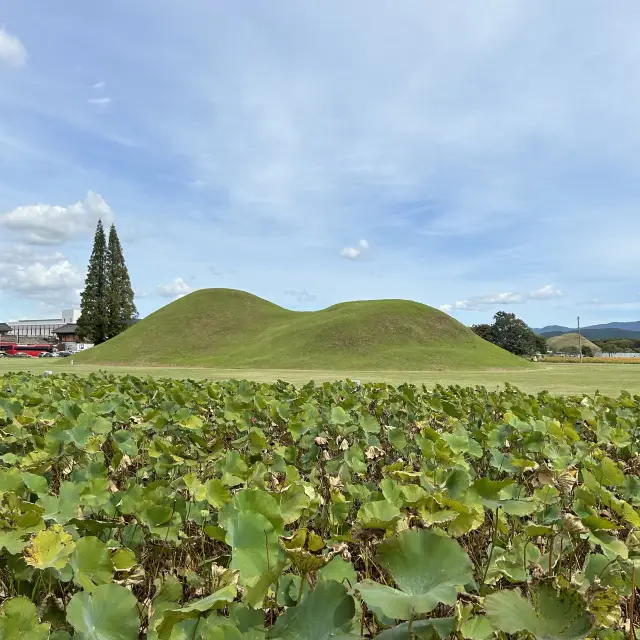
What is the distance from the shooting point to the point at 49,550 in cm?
137

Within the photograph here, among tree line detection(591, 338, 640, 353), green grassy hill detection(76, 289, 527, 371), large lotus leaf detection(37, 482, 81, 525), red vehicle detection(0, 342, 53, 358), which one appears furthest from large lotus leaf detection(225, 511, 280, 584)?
tree line detection(591, 338, 640, 353)

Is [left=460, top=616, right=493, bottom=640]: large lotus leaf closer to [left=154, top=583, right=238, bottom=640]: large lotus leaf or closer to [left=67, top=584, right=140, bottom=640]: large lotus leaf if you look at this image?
[left=154, top=583, right=238, bottom=640]: large lotus leaf

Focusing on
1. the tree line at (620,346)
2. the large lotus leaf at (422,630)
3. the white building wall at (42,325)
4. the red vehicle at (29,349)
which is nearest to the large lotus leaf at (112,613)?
the large lotus leaf at (422,630)

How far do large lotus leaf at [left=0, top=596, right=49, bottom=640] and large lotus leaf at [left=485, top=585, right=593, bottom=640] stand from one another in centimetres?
97

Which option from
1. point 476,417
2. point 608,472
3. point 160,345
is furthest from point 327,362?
point 608,472

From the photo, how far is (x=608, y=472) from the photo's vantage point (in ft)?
7.52

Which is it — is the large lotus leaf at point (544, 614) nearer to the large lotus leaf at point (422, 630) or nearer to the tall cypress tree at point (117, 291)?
the large lotus leaf at point (422, 630)

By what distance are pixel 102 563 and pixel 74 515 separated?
1.39ft

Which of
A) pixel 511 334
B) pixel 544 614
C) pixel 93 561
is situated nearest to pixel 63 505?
pixel 93 561

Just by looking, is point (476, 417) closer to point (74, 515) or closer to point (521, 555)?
point (521, 555)

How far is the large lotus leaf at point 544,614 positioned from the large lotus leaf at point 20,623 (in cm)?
97

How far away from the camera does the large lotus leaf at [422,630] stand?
45.1 inches

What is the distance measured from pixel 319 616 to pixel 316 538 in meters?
0.16

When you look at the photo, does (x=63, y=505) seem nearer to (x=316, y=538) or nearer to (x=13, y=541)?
(x=13, y=541)
